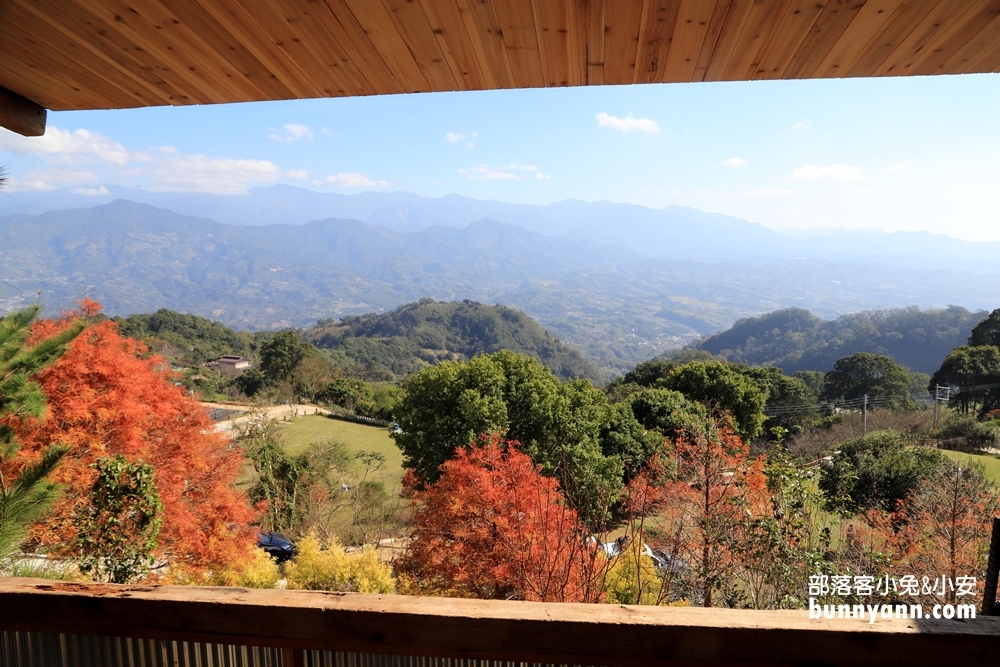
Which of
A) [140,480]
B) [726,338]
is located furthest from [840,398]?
[726,338]

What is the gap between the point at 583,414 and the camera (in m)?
11.4

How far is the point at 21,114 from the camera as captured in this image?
1.67 m

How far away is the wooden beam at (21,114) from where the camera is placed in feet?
5.29

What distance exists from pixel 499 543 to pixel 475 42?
4.69 metres

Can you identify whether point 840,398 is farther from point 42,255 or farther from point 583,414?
point 42,255

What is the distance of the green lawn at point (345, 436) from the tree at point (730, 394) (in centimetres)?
882

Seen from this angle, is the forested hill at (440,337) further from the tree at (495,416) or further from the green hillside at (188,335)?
the tree at (495,416)

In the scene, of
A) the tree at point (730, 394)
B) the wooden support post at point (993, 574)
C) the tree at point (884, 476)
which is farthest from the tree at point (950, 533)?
the tree at point (730, 394)

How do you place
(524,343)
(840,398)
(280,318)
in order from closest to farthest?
(840,398) < (524,343) < (280,318)

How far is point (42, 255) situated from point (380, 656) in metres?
194

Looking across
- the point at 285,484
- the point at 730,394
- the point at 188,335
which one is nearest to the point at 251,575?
the point at 285,484

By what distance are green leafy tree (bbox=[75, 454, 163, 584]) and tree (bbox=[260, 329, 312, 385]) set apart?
22.7 m

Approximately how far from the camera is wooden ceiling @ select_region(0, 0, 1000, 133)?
1.16 meters

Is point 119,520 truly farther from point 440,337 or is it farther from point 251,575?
point 440,337
